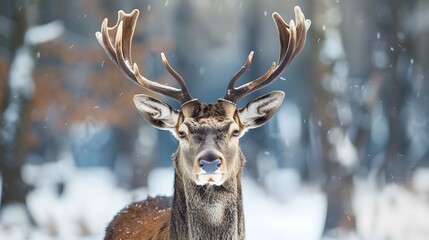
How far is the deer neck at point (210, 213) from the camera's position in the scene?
15.5 feet

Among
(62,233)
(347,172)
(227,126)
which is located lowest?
(62,233)

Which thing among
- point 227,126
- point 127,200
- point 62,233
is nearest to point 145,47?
point 127,200

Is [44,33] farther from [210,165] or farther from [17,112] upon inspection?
[210,165]

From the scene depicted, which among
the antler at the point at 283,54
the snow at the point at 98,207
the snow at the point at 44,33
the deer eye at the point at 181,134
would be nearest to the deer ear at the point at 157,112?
the deer eye at the point at 181,134

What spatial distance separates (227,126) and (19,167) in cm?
789

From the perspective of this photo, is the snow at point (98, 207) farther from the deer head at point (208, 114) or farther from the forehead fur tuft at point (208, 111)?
the forehead fur tuft at point (208, 111)

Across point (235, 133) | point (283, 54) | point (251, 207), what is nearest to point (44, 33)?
point (251, 207)

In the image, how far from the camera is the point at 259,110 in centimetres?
518

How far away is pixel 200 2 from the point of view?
54.5 ft

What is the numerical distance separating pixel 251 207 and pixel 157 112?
874cm

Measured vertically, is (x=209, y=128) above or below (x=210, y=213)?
above

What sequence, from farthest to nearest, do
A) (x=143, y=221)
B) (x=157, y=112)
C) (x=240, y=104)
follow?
(x=240, y=104) → (x=143, y=221) → (x=157, y=112)

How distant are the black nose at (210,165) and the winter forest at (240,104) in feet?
21.6

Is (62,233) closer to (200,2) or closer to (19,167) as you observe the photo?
(19,167)
